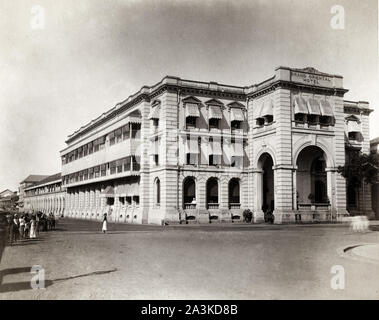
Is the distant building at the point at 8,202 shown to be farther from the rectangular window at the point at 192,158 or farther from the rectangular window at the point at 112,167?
the rectangular window at the point at 192,158

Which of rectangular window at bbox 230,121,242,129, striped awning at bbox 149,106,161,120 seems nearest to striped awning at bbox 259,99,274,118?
rectangular window at bbox 230,121,242,129

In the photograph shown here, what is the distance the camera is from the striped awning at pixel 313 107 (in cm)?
3572

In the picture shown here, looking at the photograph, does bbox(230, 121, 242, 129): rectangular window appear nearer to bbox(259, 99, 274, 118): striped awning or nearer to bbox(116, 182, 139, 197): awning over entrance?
bbox(259, 99, 274, 118): striped awning

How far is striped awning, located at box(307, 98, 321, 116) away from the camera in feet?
117

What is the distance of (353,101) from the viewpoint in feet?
141

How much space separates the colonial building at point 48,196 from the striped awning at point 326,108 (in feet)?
169

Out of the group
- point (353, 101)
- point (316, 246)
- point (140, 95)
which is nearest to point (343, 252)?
point (316, 246)

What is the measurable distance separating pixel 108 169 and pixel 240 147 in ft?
56.8

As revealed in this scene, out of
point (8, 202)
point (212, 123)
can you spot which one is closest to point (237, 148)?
point (212, 123)

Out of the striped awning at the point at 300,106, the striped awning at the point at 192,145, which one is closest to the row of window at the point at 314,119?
the striped awning at the point at 300,106

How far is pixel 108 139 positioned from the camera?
49469mm

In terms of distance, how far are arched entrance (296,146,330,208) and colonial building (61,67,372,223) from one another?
0.32ft

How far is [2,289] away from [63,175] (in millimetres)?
63828

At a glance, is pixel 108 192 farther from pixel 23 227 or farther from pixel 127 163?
pixel 23 227
